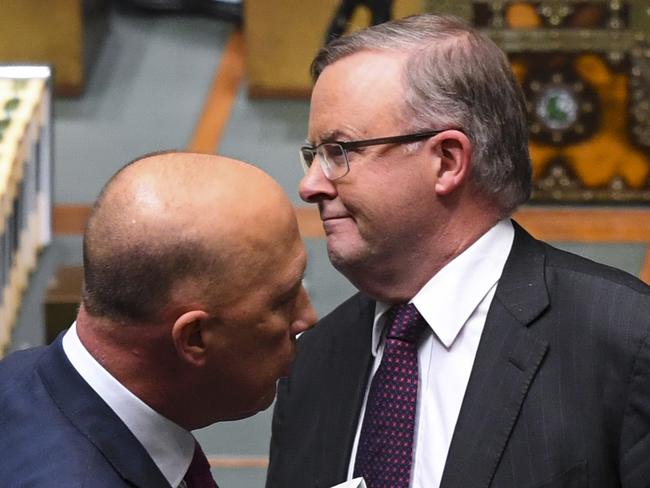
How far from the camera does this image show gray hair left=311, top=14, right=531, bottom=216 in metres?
2.75

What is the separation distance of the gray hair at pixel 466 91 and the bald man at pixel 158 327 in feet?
2.64

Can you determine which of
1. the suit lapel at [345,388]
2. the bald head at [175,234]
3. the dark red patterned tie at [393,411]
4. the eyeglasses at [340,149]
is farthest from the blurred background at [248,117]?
the bald head at [175,234]

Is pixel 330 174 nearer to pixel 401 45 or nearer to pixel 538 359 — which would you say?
pixel 401 45

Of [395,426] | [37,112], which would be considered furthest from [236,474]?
[395,426]

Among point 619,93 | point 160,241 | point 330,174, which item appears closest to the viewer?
point 160,241

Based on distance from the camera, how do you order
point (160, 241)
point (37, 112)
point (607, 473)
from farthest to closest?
point (37, 112)
point (607, 473)
point (160, 241)

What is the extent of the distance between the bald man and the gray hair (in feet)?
2.64

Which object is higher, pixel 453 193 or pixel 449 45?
pixel 449 45

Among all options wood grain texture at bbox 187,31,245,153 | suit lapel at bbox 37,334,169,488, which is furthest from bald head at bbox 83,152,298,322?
wood grain texture at bbox 187,31,245,153

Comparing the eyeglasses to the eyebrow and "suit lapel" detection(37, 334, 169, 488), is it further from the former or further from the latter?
"suit lapel" detection(37, 334, 169, 488)

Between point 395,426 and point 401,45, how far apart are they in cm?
78

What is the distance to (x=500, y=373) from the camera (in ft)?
8.72

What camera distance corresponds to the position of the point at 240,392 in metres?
2.08

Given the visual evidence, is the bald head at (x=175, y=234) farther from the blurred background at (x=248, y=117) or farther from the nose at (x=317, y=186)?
the blurred background at (x=248, y=117)
